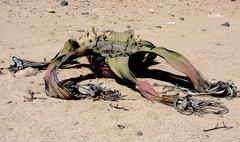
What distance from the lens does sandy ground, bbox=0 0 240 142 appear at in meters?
1.71

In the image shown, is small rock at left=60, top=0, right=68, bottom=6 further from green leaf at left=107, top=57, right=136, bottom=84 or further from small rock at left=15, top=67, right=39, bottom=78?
green leaf at left=107, top=57, right=136, bottom=84

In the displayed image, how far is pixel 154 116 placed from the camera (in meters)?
1.86

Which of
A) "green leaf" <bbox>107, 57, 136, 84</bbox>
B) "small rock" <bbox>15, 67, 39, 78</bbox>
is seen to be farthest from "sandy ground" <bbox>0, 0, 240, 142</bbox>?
"green leaf" <bbox>107, 57, 136, 84</bbox>

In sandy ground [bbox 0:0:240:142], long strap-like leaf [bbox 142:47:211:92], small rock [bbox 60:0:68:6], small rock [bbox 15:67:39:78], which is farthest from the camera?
small rock [bbox 60:0:68:6]

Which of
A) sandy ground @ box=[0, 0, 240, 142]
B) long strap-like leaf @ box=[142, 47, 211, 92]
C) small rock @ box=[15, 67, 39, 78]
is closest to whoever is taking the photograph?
sandy ground @ box=[0, 0, 240, 142]

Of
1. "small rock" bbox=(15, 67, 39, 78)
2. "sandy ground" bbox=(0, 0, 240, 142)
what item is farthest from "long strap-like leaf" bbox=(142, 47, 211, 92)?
"small rock" bbox=(15, 67, 39, 78)

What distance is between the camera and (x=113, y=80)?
94.0 inches

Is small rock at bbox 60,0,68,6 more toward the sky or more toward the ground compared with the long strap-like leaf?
more toward the sky

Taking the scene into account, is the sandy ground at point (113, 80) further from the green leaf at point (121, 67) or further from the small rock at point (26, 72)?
the green leaf at point (121, 67)

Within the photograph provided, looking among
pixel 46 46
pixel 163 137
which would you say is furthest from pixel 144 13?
pixel 163 137

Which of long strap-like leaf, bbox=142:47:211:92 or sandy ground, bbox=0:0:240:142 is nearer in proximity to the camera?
sandy ground, bbox=0:0:240:142

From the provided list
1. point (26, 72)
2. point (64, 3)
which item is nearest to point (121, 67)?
point (26, 72)

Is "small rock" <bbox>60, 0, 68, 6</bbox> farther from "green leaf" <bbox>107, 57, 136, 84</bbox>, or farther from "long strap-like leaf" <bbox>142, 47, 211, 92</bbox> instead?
"long strap-like leaf" <bbox>142, 47, 211, 92</bbox>

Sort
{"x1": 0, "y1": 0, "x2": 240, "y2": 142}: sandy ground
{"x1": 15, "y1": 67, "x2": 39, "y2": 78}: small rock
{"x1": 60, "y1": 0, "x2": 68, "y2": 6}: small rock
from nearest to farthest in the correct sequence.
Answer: {"x1": 0, "y1": 0, "x2": 240, "y2": 142}: sandy ground → {"x1": 15, "y1": 67, "x2": 39, "y2": 78}: small rock → {"x1": 60, "y1": 0, "x2": 68, "y2": 6}: small rock
